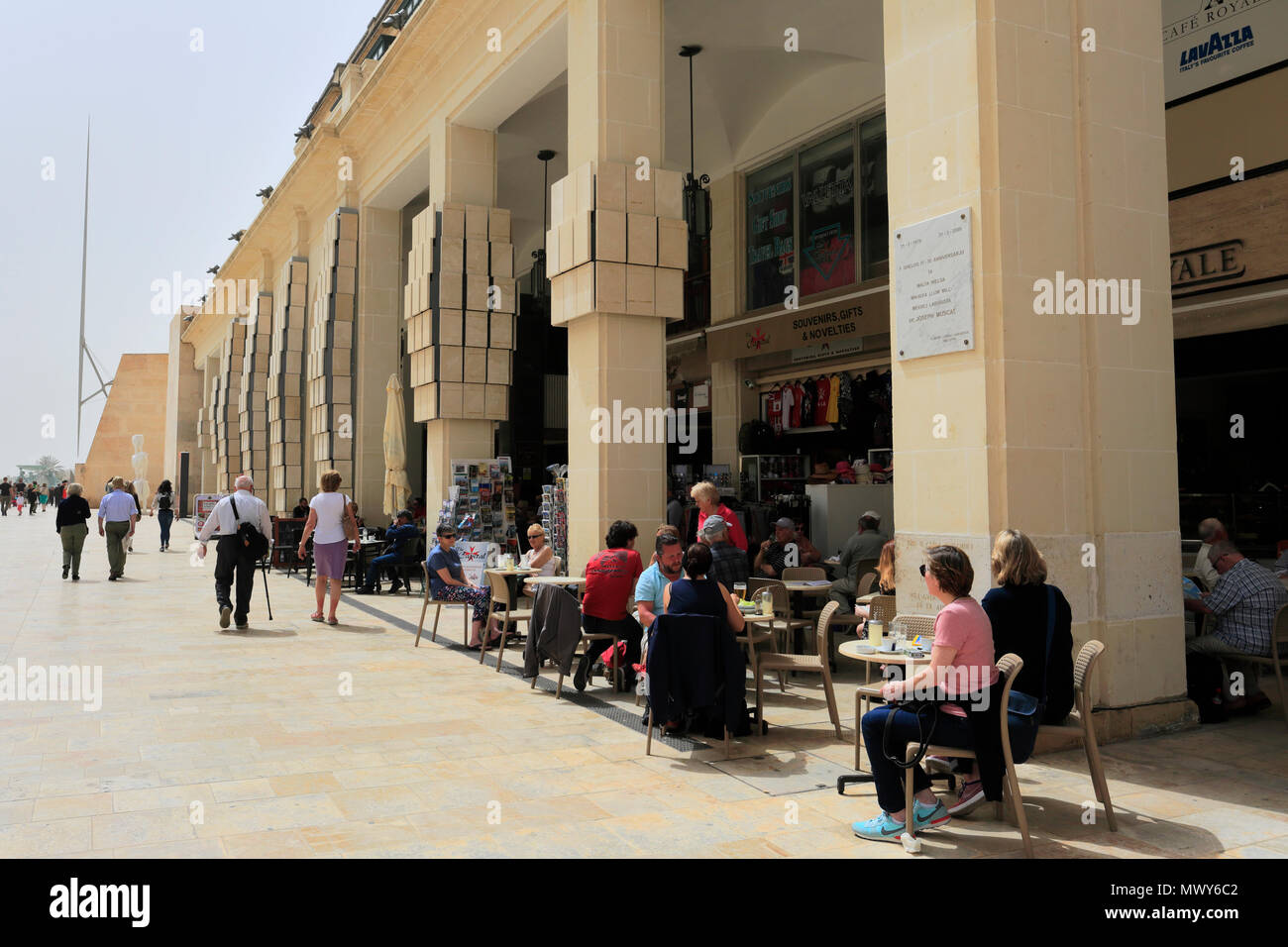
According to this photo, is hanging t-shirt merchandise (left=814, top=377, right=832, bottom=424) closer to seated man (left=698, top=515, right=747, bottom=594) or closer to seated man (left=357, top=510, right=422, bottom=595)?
seated man (left=357, top=510, right=422, bottom=595)

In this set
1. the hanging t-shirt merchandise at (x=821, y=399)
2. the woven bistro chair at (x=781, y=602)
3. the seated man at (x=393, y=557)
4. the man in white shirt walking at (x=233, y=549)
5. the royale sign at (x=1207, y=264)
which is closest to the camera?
the woven bistro chair at (x=781, y=602)

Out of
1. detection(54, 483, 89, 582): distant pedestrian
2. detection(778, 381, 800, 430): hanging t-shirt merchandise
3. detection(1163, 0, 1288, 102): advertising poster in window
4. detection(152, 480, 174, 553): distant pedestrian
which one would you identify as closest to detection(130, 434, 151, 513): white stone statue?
detection(152, 480, 174, 553): distant pedestrian

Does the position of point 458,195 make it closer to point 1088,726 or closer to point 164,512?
point 1088,726

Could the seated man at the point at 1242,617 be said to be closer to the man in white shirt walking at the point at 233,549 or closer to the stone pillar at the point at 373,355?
the man in white shirt walking at the point at 233,549

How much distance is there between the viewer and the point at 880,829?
145 inches

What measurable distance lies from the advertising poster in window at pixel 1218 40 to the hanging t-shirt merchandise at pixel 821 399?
5804 mm

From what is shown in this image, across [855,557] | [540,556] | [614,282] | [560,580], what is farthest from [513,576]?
[855,557]

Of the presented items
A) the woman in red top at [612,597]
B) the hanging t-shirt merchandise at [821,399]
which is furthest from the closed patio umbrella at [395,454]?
the woman in red top at [612,597]

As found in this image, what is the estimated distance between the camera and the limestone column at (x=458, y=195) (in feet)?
41.8

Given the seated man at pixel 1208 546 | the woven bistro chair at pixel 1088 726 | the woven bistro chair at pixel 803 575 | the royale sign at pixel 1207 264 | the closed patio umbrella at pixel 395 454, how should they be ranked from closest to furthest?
the woven bistro chair at pixel 1088 726, the seated man at pixel 1208 546, the woven bistro chair at pixel 803 575, the royale sign at pixel 1207 264, the closed patio umbrella at pixel 395 454

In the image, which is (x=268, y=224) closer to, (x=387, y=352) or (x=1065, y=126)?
(x=387, y=352)

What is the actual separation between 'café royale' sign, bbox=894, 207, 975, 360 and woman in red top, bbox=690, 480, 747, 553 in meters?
2.03
